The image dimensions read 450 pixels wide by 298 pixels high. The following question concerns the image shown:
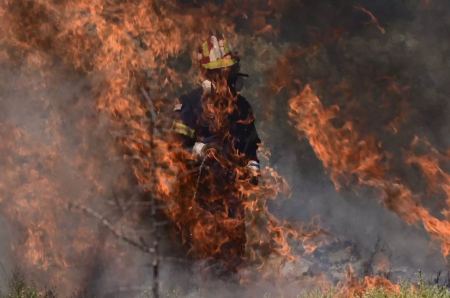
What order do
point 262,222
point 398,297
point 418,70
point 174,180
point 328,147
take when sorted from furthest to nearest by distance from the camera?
point 418,70 → point 262,222 → point 328,147 → point 174,180 → point 398,297

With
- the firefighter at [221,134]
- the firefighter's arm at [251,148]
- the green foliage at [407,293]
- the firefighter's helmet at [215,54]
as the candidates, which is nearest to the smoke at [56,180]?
the firefighter at [221,134]

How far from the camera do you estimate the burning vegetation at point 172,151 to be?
10.6 m

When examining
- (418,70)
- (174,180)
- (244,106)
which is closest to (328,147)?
(244,106)

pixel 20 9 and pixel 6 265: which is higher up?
pixel 20 9

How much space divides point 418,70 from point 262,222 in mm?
3718

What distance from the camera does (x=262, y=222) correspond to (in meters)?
12.5

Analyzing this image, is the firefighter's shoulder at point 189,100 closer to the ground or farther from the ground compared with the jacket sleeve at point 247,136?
farther from the ground

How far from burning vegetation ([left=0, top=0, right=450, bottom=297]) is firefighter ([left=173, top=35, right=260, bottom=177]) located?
0.05m

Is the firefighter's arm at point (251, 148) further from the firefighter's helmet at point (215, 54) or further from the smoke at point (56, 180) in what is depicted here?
the smoke at point (56, 180)

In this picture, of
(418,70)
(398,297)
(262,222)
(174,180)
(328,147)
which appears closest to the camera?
(398,297)

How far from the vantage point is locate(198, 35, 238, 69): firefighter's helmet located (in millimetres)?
10375

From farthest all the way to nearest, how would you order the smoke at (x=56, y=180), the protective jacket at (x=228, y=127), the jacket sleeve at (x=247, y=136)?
the smoke at (x=56, y=180) → the jacket sleeve at (x=247, y=136) → the protective jacket at (x=228, y=127)

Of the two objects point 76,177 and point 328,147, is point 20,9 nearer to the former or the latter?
point 76,177

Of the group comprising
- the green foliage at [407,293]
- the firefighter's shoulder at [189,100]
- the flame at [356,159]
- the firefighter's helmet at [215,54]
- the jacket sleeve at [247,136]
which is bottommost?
the flame at [356,159]
